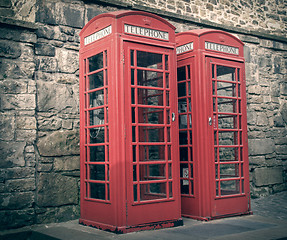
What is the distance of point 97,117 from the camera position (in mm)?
4891

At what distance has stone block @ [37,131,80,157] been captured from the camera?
503 cm

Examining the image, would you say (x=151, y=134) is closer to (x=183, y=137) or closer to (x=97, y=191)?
(x=183, y=137)

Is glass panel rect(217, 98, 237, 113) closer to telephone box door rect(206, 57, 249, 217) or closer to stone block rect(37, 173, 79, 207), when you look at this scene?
telephone box door rect(206, 57, 249, 217)

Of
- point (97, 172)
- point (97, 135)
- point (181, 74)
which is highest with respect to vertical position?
point (181, 74)

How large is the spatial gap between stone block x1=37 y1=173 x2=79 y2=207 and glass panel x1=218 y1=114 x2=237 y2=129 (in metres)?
2.38

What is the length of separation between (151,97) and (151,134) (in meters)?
0.52

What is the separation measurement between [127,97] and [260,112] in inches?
159

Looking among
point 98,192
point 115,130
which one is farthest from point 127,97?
point 98,192

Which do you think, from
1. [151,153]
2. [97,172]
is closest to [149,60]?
[151,153]

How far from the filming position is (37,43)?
16.9 feet

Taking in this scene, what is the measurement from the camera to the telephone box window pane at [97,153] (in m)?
4.72

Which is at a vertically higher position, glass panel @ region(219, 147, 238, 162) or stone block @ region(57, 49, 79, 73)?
stone block @ region(57, 49, 79, 73)

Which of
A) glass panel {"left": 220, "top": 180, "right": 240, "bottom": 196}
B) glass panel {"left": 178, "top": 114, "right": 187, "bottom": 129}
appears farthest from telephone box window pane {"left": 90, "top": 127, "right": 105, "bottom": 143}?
glass panel {"left": 220, "top": 180, "right": 240, "bottom": 196}

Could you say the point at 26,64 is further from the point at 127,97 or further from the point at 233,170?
the point at 233,170
